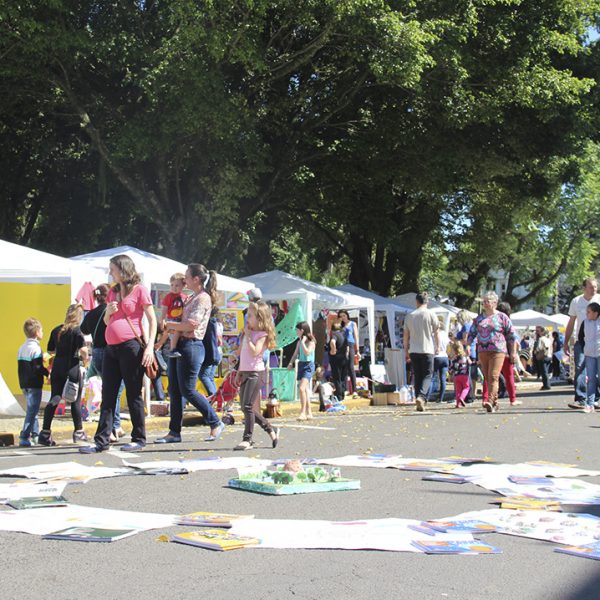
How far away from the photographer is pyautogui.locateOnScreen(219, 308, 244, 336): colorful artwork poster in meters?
18.9

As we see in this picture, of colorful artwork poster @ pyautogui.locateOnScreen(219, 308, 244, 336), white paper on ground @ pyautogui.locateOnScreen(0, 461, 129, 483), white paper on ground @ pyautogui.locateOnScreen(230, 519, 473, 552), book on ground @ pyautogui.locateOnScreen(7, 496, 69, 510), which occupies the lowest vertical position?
white paper on ground @ pyautogui.locateOnScreen(230, 519, 473, 552)

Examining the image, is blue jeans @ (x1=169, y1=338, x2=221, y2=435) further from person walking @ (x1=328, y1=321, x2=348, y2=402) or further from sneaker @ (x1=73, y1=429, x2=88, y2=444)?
person walking @ (x1=328, y1=321, x2=348, y2=402)

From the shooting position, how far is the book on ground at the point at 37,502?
687cm

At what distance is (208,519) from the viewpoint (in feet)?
21.2

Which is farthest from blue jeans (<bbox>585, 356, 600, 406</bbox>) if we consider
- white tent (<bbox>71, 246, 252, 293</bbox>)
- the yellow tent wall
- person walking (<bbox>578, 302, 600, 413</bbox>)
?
the yellow tent wall

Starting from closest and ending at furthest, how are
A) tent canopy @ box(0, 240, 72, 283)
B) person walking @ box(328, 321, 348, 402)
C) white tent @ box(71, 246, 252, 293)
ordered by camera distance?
1. tent canopy @ box(0, 240, 72, 283)
2. white tent @ box(71, 246, 252, 293)
3. person walking @ box(328, 321, 348, 402)

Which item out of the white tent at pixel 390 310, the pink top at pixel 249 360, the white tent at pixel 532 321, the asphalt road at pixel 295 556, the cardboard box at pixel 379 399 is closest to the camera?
the asphalt road at pixel 295 556

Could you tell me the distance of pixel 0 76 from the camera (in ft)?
79.6

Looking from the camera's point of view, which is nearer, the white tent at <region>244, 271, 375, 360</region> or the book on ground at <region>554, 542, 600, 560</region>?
the book on ground at <region>554, 542, 600, 560</region>

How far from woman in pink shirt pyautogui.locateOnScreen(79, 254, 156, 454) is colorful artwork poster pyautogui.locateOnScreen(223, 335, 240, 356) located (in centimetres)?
817

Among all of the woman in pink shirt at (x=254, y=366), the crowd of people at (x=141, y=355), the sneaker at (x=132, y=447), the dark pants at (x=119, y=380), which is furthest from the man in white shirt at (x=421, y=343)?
the dark pants at (x=119, y=380)

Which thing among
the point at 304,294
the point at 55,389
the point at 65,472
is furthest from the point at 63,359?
the point at 304,294

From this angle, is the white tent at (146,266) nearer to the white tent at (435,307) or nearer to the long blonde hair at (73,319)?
the long blonde hair at (73,319)

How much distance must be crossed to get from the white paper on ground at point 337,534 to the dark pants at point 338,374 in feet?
46.6
